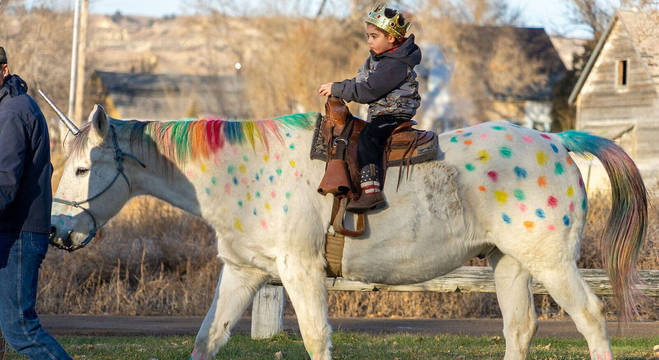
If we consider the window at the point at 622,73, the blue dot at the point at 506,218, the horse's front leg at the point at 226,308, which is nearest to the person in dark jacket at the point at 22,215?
the horse's front leg at the point at 226,308

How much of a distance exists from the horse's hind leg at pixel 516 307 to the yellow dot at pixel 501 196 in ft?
1.89

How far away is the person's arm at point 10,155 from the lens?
192 inches

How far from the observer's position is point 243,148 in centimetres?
595

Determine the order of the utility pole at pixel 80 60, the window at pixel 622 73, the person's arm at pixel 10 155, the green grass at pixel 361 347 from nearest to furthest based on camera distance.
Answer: the person's arm at pixel 10 155, the green grass at pixel 361 347, the utility pole at pixel 80 60, the window at pixel 622 73

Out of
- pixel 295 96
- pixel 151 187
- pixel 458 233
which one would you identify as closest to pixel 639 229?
pixel 458 233

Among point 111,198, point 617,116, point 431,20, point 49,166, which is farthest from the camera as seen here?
point 431,20

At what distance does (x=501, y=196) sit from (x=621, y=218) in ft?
3.81

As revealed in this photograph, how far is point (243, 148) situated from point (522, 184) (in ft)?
6.52

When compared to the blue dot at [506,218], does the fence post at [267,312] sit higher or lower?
lower

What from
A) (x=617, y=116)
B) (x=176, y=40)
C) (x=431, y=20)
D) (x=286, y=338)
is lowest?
(x=286, y=338)

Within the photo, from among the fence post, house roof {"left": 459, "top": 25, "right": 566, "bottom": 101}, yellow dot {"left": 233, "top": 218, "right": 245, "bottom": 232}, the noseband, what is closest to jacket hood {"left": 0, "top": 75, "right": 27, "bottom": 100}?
the noseband

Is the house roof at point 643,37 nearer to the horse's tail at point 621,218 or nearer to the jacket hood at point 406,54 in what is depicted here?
the horse's tail at point 621,218

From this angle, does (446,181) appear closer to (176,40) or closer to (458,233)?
(458,233)

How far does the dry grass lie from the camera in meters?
11.2
